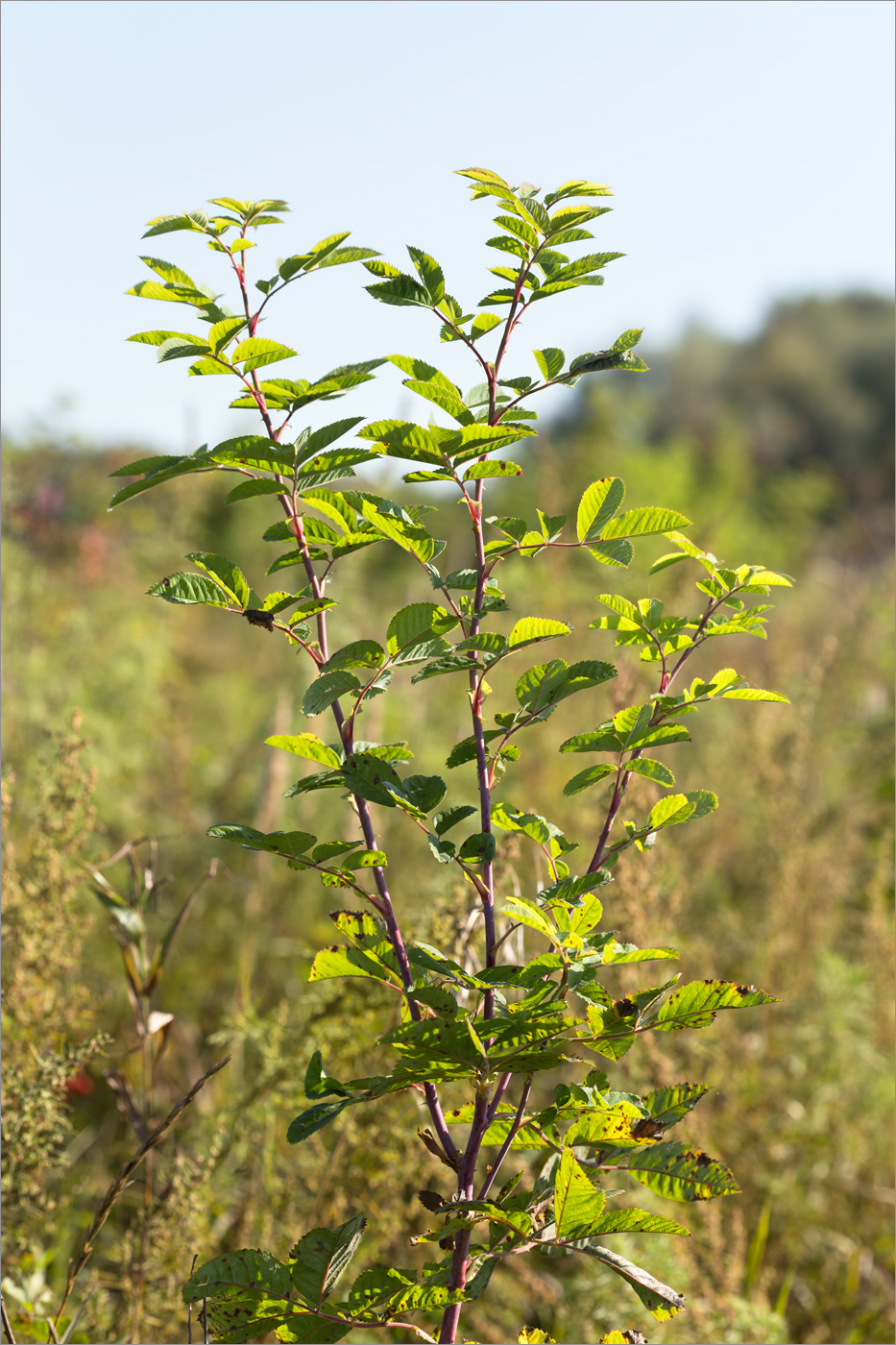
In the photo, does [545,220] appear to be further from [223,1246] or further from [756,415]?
[756,415]

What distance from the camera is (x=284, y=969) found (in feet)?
10.0

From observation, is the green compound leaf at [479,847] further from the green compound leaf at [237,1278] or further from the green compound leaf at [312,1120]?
the green compound leaf at [237,1278]

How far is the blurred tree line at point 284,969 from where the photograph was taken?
5.08 ft

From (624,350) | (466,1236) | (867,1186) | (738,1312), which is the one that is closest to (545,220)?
(624,350)

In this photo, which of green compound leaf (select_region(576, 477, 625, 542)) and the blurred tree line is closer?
green compound leaf (select_region(576, 477, 625, 542))

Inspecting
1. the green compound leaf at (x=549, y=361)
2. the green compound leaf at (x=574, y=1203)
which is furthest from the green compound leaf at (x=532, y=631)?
the green compound leaf at (x=574, y=1203)

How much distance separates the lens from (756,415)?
2152 cm

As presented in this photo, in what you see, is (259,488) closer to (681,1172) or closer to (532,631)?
(532,631)

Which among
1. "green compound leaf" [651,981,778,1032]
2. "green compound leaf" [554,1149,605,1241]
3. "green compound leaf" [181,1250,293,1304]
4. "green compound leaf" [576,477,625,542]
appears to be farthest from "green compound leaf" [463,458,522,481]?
"green compound leaf" [181,1250,293,1304]

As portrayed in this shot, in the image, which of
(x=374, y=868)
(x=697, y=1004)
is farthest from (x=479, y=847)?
(x=697, y=1004)

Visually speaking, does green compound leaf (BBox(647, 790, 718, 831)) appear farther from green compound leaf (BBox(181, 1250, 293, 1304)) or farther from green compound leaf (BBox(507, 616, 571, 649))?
green compound leaf (BBox(181, 1250, 293, 1304))

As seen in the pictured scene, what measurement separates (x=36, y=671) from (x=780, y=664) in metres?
2.47

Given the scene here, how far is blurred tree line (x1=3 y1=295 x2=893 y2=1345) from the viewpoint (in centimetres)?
155

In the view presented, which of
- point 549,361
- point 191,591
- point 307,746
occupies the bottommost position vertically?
point 307,746
